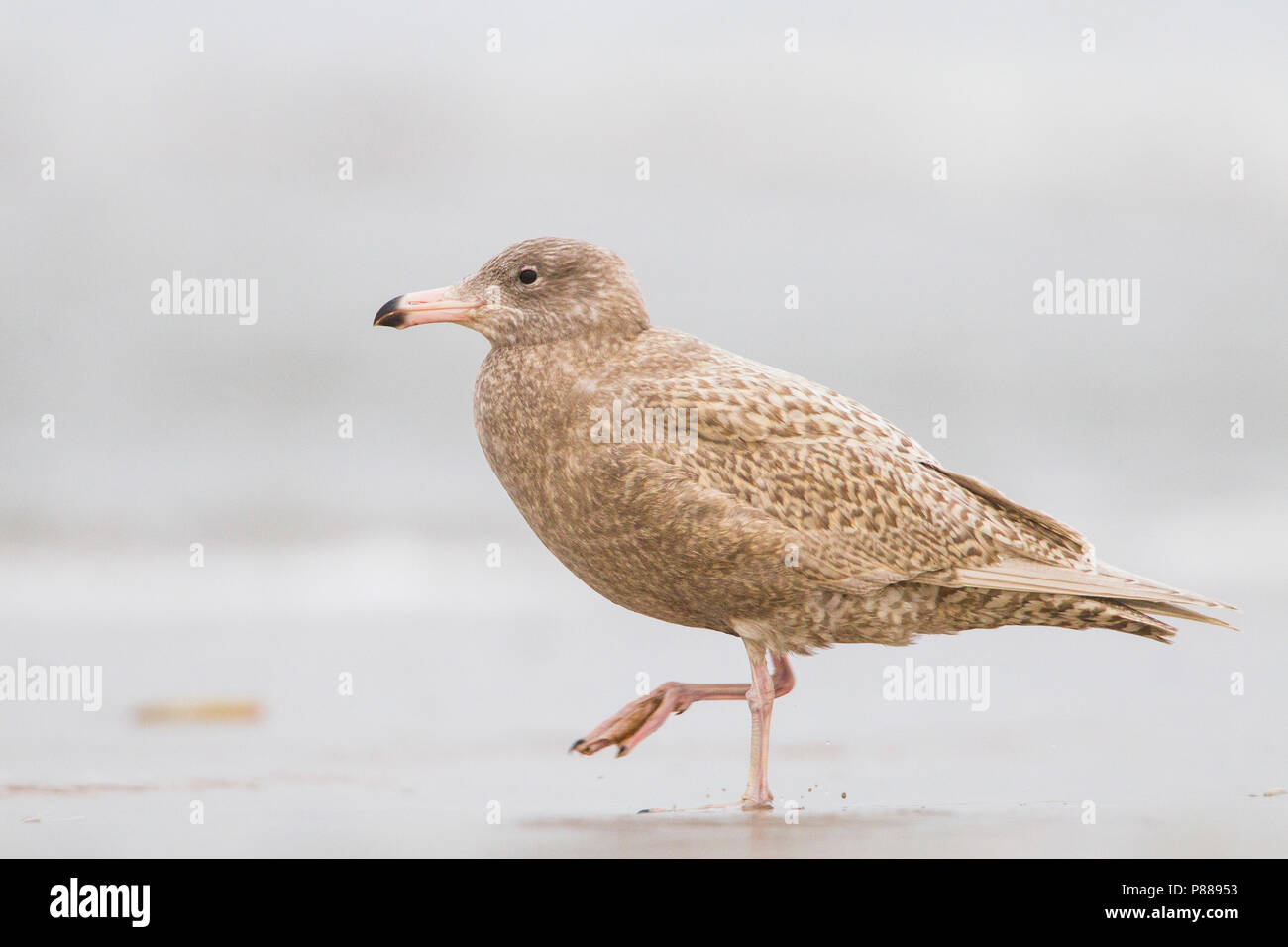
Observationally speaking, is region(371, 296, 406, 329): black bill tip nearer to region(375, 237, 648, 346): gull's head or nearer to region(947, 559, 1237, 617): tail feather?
region(375, 237, 648, 346): gull's head

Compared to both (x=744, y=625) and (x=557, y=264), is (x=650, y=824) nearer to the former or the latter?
(x=744, y=625)

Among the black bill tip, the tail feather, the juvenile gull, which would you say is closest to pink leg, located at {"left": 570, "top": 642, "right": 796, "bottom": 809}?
the juvenile gull

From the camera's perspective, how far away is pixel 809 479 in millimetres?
8031

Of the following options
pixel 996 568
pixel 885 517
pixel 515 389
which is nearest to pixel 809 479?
pixel 885 517

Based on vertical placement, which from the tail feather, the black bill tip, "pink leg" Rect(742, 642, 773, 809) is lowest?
"pink leg" Rect(742, 642, 773, 809)

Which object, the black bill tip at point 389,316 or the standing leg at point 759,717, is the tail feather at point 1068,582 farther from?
the black bill tip at point 389,316

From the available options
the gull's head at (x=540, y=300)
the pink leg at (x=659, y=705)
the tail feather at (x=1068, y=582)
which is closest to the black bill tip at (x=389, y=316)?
the gull's head at (x=540, y=300)

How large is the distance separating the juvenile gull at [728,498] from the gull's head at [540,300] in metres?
0.01

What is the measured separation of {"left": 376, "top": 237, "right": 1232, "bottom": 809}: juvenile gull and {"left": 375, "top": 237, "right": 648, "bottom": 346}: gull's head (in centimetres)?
1

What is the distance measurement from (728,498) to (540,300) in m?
1.55

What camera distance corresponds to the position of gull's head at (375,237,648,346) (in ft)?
27.2

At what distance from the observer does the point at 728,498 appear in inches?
310

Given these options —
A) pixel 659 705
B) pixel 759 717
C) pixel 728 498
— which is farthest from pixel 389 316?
pixel 759 717

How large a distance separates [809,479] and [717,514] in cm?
57
